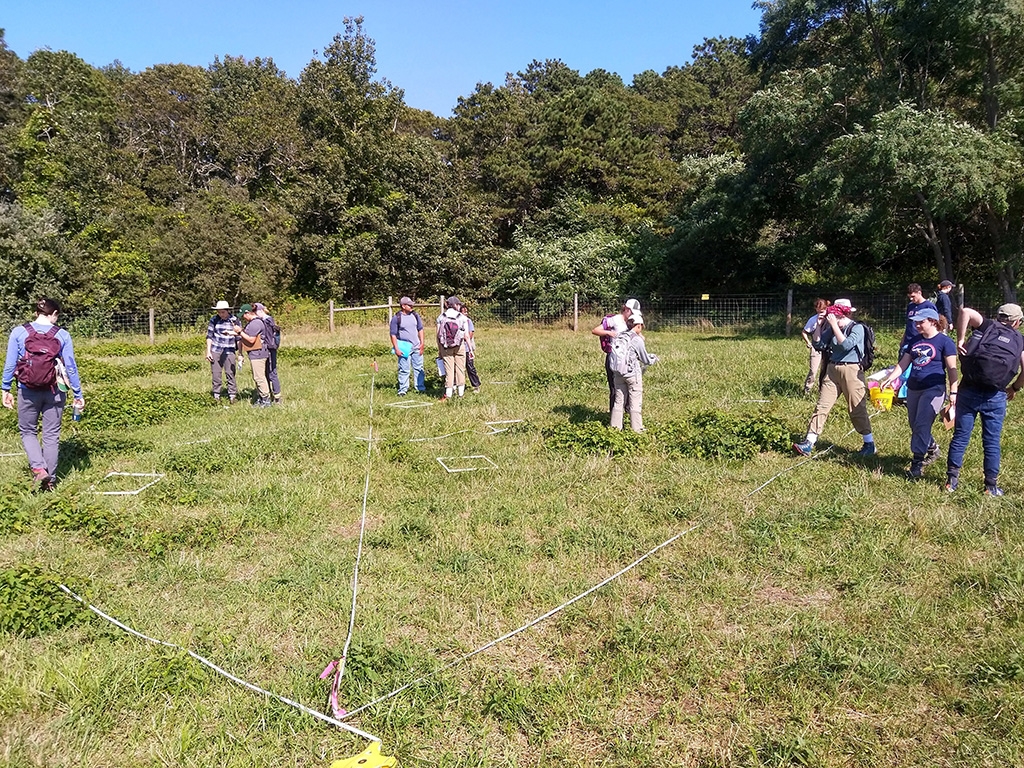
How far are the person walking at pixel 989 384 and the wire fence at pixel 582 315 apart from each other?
48.8ft

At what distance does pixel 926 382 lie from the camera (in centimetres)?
644

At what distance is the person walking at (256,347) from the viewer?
34.1 ft

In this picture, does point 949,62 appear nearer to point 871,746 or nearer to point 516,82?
point 871,746

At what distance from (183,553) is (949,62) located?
23.0m

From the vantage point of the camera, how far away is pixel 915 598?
14.1 ft

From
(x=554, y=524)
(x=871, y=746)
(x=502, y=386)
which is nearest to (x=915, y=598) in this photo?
(x=871, y=746)

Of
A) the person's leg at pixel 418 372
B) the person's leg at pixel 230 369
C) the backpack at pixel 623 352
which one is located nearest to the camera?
the backpack at pixel 623 352

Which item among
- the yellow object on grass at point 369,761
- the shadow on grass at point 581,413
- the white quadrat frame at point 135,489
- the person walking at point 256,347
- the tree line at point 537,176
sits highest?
the tree line at point 537,176

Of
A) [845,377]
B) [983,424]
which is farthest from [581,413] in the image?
[983,424]

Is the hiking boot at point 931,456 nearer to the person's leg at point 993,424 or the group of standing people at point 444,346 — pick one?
the person's leg at point 993,424

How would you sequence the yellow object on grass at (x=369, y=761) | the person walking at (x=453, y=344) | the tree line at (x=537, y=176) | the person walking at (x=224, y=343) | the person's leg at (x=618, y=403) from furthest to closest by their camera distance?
the tree line at (x=537, y=176), the person walking at (x=224, y=343), the person walking at (x=453, y=344), the person's leg at (x=618, y=403), the yellow object on grass at (x=369, y=761)

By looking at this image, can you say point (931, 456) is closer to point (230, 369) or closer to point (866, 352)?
point (866, 352)

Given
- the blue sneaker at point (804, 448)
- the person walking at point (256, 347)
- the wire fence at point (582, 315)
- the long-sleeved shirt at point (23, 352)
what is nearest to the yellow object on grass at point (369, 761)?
the long-sleeved shirt at point (23, 352)

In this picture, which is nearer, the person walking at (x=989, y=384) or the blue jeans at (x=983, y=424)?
the person walking at (x=989, y=384)
